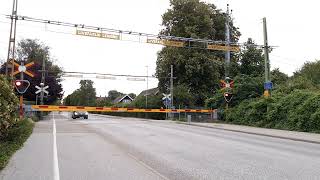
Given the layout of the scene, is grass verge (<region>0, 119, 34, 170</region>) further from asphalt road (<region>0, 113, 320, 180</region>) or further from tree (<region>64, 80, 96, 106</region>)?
tree (<region>64, 80, 96, 106</region>)

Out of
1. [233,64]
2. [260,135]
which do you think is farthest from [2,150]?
[233,64]

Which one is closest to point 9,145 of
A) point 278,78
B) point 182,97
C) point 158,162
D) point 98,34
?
point 158,162

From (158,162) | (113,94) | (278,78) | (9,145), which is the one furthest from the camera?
(113,94)

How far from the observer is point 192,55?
54.6 meters

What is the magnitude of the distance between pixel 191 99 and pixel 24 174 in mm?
44853

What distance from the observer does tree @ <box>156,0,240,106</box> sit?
54.3m

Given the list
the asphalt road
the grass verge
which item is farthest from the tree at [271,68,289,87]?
the grass verge

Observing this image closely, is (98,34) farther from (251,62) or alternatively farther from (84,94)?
(84,94)

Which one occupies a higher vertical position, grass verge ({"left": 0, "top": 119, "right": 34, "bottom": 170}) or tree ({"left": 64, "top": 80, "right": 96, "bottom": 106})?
tree ({"left": 64, "top": 80, "right": 96, "bottom": 106})

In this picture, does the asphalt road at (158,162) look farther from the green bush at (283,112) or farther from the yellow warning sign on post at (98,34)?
the yellow warning sign on post at (98,34)

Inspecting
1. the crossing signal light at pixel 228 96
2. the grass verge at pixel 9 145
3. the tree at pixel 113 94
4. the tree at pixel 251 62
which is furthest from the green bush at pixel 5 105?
the tree at pixel 113 94

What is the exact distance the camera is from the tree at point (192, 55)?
2139 inches

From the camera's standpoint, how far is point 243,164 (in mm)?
11852

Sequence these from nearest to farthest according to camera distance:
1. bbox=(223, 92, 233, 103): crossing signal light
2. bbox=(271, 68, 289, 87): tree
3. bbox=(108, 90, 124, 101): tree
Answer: bbox=(223, 92, 233, 103): crossing signal light < bbox=(271, 68, 289, 87): tree < bbox=(108, 90, 124, 101): tree
